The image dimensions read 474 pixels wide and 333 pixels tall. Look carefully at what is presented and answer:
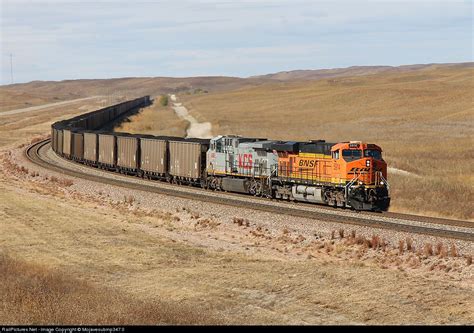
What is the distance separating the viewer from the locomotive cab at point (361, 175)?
103 feet

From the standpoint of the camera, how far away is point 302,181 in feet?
113

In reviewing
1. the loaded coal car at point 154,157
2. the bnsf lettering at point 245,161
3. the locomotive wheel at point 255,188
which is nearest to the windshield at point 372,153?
the locomotive wheel at point 255,188

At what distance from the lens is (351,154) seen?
31875 millimetres

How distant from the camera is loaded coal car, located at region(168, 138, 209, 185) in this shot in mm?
42094

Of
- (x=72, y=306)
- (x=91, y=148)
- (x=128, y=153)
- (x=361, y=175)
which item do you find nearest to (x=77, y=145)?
(x=91, y=148)

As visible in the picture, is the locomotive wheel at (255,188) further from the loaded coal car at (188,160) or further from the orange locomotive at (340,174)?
the loaded coal car at (188,160)

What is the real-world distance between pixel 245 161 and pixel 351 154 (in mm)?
8275

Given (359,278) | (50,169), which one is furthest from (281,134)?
(359,278)

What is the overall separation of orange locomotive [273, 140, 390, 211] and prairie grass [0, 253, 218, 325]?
15673 mm

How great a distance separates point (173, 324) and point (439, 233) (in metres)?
14.1

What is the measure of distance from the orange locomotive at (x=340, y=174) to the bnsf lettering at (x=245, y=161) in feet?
11.1

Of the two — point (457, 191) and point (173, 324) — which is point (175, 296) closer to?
point (173, 324)

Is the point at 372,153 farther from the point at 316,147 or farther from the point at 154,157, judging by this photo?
the point at 154,157

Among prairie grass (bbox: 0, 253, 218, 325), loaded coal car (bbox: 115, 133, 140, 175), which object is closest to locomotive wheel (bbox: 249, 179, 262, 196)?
loaded coal car (bbox: 115, 133, 140, 175)
